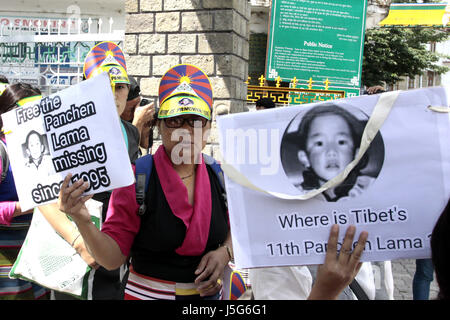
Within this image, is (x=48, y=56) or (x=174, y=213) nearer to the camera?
(x=174, y=213)

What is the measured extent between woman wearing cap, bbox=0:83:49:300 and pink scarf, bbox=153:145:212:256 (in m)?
0.92

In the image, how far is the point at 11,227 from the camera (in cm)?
236

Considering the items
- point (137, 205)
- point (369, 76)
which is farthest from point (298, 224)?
point (369, 76)

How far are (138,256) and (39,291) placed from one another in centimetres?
97

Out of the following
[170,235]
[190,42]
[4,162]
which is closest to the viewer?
[170,235]

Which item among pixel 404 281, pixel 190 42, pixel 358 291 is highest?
pixel 190 42

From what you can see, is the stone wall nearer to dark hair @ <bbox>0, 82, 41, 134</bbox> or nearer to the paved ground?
dark hair @ <bbox>0, 82, 41, 134</bbox>

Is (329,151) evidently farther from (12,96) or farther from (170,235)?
(12,96)

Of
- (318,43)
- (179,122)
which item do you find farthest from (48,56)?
(318,43)

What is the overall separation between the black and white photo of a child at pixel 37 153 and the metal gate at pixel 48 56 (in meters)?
3.79

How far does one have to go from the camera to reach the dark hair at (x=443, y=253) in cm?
106

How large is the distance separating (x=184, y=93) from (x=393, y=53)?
1888cm

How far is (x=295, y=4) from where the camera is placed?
46.2 feet

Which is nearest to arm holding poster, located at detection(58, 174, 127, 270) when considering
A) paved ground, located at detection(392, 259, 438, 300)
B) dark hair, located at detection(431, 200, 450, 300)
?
dark hair, located at detection(431, 200, 450, 300)
